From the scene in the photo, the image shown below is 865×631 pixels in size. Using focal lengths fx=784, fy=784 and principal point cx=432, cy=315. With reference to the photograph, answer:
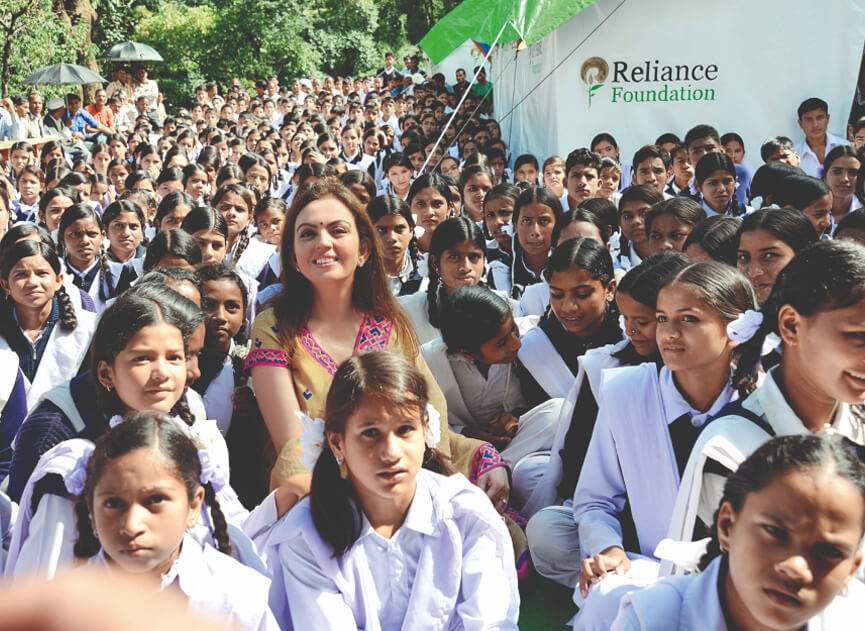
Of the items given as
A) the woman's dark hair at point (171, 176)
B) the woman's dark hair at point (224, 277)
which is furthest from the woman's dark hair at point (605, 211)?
the woman's dark hair at point (171, 176)

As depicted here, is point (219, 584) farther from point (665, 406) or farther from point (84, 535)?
point (665, 406)

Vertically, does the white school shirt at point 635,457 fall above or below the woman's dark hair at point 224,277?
below

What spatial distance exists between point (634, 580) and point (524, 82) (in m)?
8.97

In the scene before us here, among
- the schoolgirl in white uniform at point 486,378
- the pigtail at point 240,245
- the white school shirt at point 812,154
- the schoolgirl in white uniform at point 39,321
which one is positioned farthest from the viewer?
the white school shirt at point 812,154

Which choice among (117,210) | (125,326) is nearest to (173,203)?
(117,210)

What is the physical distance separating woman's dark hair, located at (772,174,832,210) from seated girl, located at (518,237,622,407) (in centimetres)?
140

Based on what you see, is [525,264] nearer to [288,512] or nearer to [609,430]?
[609,430]

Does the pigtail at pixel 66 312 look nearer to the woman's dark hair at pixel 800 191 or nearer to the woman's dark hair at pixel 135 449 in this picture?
the woman's dark hair at pixel 135 449

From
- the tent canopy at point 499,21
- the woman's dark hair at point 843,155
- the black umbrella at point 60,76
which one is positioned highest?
the black umbrella at point 60,76

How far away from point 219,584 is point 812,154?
679 centimetres

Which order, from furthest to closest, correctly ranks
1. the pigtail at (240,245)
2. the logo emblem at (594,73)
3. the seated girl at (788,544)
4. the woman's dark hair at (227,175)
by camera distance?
the logo emblem at (594,73), the woman's dark hair at (227,175), the pigtail at (240,245), the seated girl at (788,544)

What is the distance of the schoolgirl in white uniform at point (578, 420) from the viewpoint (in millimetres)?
2502

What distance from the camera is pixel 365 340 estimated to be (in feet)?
8.77

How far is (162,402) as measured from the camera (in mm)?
2207
